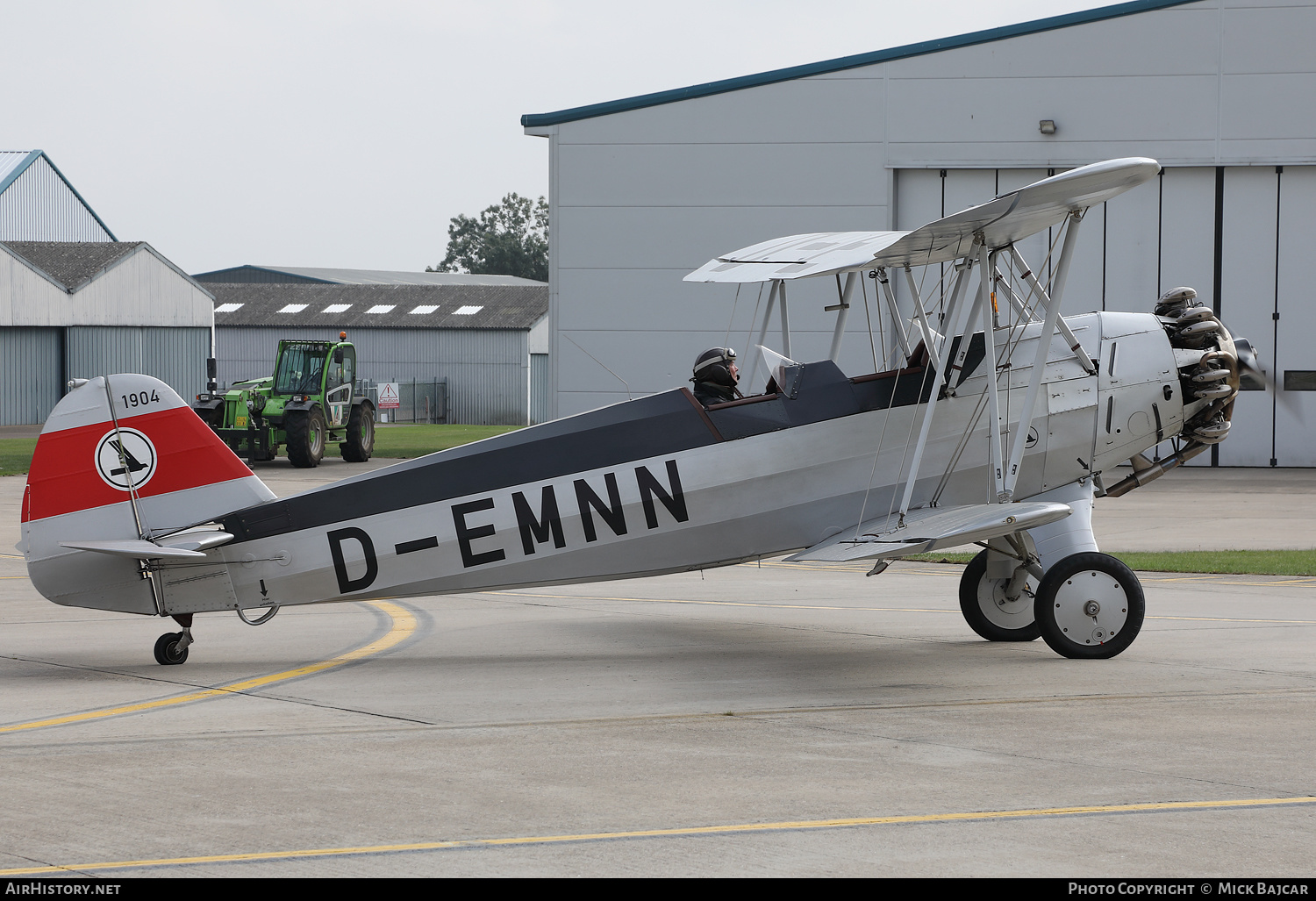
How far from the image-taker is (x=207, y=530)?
31.6 feet

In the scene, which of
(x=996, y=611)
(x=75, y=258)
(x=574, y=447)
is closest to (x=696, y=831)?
(x=574, y=447)

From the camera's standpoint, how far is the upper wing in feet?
28.2

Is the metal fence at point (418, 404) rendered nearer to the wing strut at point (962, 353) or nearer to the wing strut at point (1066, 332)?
the wing strut at point (962, 353)

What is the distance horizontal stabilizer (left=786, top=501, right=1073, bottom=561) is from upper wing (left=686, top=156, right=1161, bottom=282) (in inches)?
70.9

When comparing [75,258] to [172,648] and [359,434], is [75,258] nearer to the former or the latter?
[359,434]

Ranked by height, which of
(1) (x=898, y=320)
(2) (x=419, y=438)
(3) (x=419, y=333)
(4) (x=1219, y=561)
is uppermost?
(3) (x=419, y=333)

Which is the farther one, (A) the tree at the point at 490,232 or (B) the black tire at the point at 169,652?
(A) the tree at the point at 490,232

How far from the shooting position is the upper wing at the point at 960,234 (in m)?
8.59

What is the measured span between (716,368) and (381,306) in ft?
199

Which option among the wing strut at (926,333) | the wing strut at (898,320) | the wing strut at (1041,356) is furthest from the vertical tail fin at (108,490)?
the wing strut at (1041,356)

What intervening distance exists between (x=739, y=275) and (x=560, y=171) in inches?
898

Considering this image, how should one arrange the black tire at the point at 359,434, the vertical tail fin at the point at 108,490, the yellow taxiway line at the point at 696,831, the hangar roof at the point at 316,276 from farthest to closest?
the hangar roof at the point at 316,276 → the black tire at the point at 359,434 → the vertical tail fin at the point at 108,490 → the yellow taxiway line at the point at 696,831

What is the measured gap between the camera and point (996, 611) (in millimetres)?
11031

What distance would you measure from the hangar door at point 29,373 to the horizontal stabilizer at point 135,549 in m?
47.1
